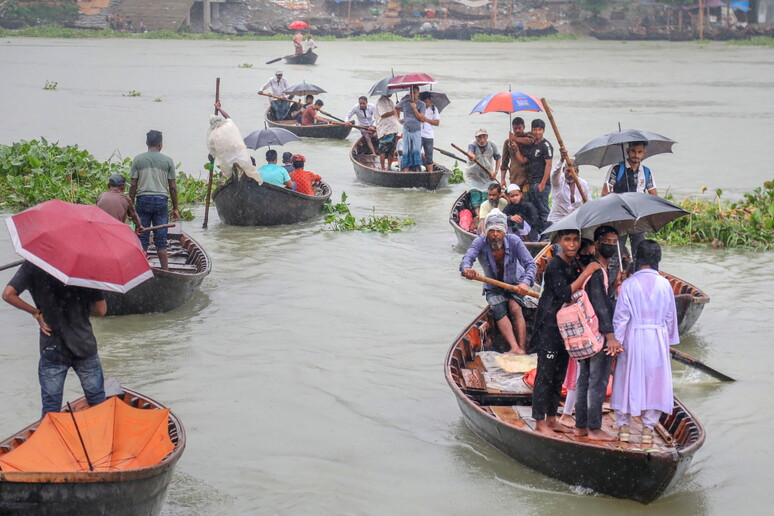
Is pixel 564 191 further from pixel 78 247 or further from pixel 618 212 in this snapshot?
pixel 78 247

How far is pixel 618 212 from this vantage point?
6.04m

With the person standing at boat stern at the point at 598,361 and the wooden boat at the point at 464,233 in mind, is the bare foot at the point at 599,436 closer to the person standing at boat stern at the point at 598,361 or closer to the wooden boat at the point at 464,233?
the person standing at boat stern at the point at 598,361

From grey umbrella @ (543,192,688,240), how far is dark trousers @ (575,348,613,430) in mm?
790

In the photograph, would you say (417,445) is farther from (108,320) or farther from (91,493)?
(108,320)

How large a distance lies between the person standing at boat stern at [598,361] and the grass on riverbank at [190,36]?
53.6 meters

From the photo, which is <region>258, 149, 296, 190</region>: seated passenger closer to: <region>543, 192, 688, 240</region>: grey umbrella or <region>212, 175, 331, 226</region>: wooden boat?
<region>212, 175, 331, 226</region>: wooden boat

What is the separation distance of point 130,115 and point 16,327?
18565mm

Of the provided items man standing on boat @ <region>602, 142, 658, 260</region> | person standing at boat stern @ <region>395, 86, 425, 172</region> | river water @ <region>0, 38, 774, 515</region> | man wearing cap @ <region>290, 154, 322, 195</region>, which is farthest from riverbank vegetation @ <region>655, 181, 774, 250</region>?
man wearing cap @ <region>290, 154, 322, 195</region>

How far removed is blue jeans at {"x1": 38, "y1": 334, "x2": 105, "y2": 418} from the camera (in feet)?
18.1

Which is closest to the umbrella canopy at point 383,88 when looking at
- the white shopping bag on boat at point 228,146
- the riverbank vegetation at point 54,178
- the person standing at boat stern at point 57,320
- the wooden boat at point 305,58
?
the riverbank vegetation at point 54,178

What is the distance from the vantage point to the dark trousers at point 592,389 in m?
5.87

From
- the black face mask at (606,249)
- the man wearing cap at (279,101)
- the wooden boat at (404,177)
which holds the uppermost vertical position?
the man wearing cap at (279,101)

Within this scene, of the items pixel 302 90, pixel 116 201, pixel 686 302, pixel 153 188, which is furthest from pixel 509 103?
pixel 302 90

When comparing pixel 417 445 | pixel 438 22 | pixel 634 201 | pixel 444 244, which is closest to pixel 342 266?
pixel 444 244
